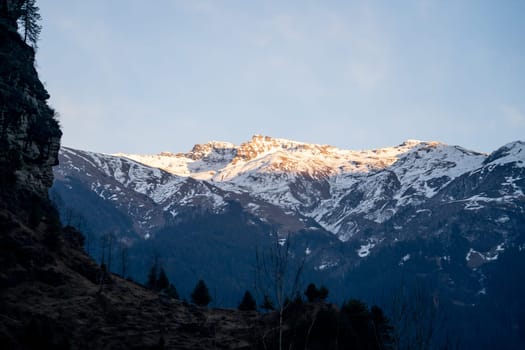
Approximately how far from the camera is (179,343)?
77625 millimetres

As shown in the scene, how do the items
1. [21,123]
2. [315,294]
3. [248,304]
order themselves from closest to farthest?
[315,294] < [21,123] < [248,304]

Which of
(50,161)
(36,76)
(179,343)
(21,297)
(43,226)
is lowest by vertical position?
(179,343)

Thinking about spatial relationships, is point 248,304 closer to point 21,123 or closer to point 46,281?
point 46,281

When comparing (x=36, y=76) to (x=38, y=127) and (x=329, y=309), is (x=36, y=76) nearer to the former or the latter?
(x=38, y=127)

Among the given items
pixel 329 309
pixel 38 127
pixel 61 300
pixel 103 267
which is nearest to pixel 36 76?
pixel 38 127

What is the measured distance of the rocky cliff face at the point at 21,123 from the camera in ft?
362

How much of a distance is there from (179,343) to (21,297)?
25.1m

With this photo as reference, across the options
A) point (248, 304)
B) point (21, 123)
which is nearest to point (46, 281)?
point (21, 123)

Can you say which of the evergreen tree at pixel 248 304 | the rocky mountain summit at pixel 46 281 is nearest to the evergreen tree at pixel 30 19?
the rocky mountain summit at pixel 46 281

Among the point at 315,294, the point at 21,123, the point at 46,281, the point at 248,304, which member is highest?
the point at 21,123

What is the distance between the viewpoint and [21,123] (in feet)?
374

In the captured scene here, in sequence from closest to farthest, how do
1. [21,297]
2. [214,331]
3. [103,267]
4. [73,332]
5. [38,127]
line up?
[73,332], [21,297], [214,331], [103,267], [38,127]

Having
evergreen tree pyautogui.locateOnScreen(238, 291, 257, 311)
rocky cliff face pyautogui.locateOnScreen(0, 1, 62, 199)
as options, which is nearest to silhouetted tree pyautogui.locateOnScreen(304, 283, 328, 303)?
evergreen tree pyautogui.locateOnScreen(238, 291, 257, 311)

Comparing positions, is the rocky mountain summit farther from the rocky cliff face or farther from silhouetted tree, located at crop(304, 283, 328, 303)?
silhouetted tree, located at crop(304, 283, 328, 303)
